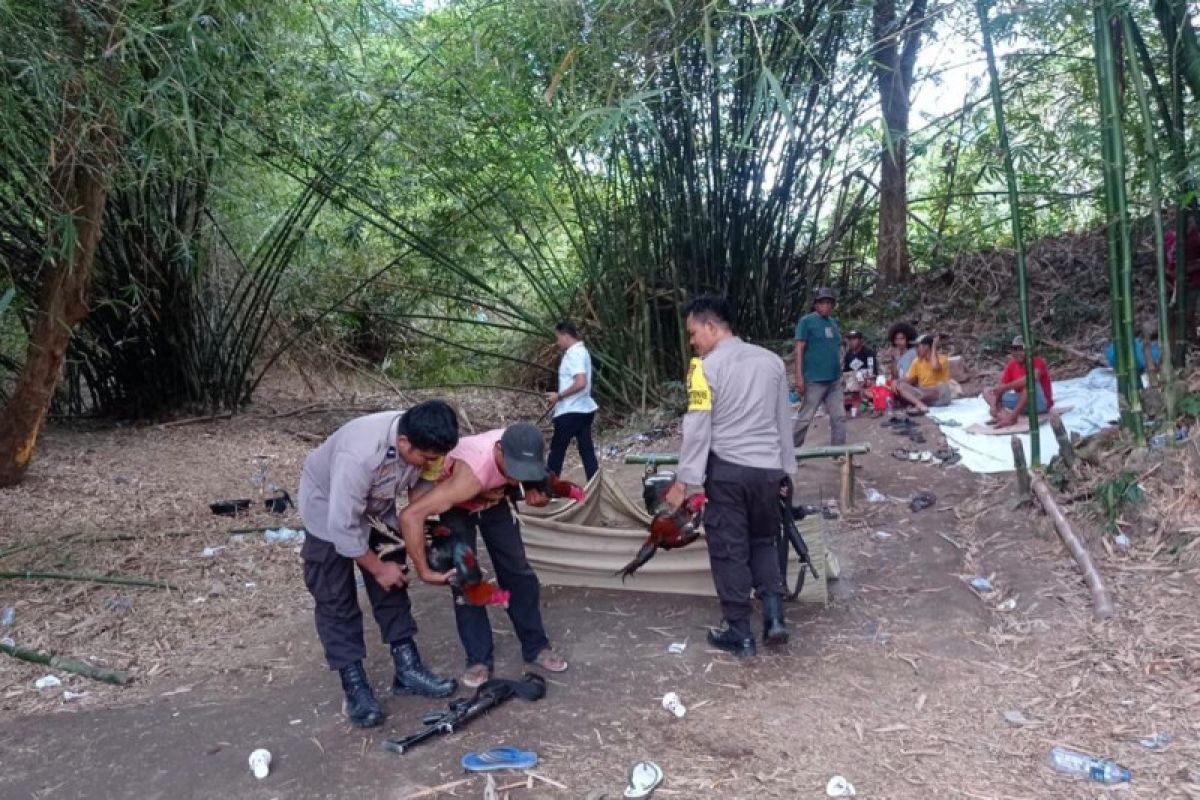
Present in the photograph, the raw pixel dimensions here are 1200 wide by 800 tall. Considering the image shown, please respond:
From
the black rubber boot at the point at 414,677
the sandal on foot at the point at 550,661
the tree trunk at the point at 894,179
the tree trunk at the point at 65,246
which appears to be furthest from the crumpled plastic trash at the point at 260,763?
the tree trunk at the point at 894,179

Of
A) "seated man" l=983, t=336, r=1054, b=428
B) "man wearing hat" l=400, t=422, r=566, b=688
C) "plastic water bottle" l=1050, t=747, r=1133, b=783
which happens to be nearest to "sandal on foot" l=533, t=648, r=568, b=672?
"man wearing hat" l=400, t=422, r=566, b=688

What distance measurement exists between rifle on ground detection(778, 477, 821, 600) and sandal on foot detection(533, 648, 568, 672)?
0.79 m

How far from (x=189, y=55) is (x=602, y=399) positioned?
15.3 ft

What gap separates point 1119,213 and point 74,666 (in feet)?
13.5

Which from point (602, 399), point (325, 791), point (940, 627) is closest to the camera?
point (325, 791)

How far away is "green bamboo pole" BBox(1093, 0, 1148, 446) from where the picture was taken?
3623mm

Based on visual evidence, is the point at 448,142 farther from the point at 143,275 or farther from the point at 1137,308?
the point at 1137,308

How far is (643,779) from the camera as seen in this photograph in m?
2.38

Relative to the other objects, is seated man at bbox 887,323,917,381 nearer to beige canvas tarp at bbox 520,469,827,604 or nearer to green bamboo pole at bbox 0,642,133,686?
beige canvas tarp at bbox 520,469,827,604

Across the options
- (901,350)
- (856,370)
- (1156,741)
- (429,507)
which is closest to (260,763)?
(429,507)

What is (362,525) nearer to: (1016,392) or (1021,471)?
(1021,471)

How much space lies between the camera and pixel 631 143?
6312mm

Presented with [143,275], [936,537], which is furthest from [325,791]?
[143,275]

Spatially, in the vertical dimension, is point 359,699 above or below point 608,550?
below
